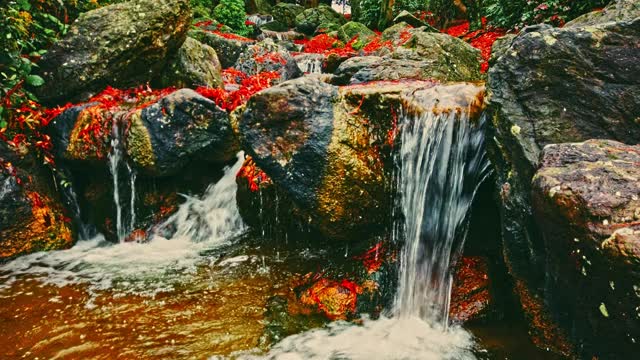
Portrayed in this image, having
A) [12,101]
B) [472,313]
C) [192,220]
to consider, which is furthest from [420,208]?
[12,101]

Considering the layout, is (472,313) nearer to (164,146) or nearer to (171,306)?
(171,306)

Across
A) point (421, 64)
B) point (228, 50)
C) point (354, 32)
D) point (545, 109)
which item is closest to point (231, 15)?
point (354, 32)

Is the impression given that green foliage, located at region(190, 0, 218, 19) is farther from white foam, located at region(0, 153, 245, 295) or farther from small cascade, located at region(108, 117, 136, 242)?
white foam, located at region(0, 153, 245, 295)

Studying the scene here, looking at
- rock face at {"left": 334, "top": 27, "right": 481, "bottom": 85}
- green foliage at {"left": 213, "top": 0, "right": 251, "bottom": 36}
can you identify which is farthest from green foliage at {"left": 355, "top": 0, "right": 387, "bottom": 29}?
rock face at {"left": 334, "top": 27, "right": 481, "bottom": 85}

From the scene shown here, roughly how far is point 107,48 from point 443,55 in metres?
5.97

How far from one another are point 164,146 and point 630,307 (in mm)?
6092

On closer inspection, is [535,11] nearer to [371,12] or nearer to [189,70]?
[189,70]

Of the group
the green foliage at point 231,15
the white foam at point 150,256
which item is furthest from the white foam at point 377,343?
the green foliage at point 231,15

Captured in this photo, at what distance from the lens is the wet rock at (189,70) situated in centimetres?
812

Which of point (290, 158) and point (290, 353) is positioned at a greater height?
point (290, 158)

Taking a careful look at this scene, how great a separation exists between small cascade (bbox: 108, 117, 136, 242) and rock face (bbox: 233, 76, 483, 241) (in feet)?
9.77

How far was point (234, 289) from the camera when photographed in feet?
16.2

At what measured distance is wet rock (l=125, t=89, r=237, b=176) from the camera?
6.43 meters

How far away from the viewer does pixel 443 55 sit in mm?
7184
